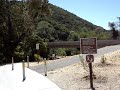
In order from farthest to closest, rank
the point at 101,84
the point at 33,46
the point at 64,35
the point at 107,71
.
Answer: the point at 64,35
the point at 33,46
the point at 107,71
the point at 101,84

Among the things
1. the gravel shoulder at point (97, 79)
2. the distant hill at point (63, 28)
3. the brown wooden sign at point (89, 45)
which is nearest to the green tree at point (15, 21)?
the gravel shoulder at point (97, 79)

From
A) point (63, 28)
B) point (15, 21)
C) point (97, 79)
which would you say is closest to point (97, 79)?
point (97, 79)

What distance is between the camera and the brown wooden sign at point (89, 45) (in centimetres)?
1482

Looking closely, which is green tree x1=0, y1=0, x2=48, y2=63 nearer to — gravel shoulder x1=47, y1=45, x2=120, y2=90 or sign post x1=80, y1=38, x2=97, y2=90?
gravel shoulder x1=47, y1=45, x2=120, y2=90

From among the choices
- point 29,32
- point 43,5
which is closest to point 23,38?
point 29,32

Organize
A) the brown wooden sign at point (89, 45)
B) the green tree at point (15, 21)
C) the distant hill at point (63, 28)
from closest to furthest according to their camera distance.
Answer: the brown wooden sign at point (89, 45)
the green tree at point (15, 21)
the distant hill at point (63, 28)

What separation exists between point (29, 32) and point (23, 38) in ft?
5.43

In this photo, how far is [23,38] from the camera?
166ft

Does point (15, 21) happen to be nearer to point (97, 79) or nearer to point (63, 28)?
point (97, 79)

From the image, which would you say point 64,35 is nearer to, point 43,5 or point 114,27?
point 114,27

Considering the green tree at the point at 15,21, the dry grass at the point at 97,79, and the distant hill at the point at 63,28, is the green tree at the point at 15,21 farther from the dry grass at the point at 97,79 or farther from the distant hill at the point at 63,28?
the distant hill at the point at 63,28

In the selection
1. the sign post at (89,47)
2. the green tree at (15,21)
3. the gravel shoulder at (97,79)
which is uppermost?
the green tree at (15,21)

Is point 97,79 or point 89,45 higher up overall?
point 89,45

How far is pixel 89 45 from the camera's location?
15.0 meters
